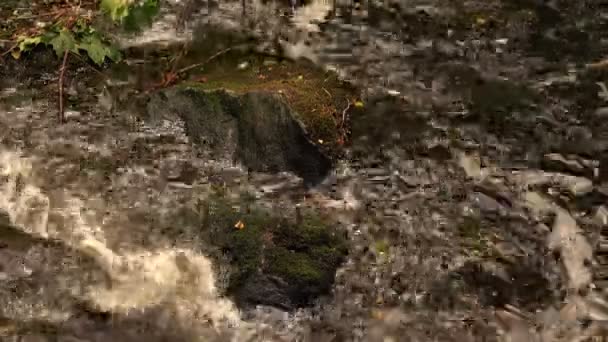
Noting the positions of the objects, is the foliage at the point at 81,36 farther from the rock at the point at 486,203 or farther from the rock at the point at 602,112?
the rock at the point at 602,112

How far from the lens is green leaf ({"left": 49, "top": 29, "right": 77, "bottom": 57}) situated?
16.7 feet

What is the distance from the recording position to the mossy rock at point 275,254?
399 cm

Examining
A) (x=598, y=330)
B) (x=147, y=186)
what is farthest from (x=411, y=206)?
(x=147, y=186)

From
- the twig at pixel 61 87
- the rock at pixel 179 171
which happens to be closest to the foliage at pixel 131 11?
the twig at pixel 61 87

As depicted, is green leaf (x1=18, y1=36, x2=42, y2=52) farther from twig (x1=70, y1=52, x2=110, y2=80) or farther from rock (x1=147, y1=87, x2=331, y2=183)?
rock (x1=147, y1=87, x2=331, y2=183)

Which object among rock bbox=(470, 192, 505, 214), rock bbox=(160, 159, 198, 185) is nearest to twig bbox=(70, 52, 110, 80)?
rock bbox=(160, 159, 198, 185)

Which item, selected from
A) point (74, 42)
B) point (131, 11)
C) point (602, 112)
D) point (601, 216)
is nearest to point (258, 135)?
point (131, 11)

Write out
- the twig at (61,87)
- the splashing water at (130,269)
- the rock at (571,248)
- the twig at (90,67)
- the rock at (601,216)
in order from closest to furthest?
1. the splashing water at (130,269)
2. the rock at (571,248)
3. the rock at (601,216)
4. the twig at (61,87)
5. the twig at (90,67)

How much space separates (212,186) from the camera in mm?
4566

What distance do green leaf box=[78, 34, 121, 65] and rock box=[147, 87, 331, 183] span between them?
3.16 ft

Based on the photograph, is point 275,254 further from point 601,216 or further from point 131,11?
point 131,11

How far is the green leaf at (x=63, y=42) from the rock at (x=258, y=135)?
1163mm

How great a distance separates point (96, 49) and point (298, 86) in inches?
66.6

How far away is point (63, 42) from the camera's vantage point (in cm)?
510
